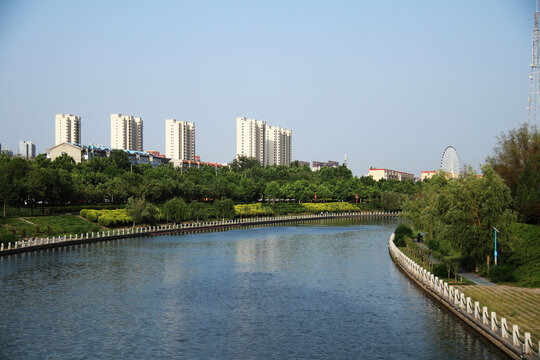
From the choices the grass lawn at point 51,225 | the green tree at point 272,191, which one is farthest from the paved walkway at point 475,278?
the green tree at point 272,191

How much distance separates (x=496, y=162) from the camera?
72938mm

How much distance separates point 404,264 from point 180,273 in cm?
1946

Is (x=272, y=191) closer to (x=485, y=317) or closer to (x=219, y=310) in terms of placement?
(x=219, y=310)

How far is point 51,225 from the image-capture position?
68.8 meters

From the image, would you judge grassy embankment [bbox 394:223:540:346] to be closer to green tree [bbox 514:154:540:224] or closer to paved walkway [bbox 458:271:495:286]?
paved walkway [bbox 458:271:495:286]

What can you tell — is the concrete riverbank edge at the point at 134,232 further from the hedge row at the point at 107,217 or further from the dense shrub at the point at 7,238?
the hedge row at the point at 107,217

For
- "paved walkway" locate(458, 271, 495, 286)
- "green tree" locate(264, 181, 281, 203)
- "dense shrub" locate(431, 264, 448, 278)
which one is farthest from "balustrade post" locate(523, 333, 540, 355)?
"green tree" locate(264, 181, 281, 203)

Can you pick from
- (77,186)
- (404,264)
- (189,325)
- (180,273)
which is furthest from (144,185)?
(189,325)

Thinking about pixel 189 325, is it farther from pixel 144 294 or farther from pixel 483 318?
pixel 483 318

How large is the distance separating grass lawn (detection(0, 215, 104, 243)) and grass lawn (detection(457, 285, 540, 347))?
2016 inches

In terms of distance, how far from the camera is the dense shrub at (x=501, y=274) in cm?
3331

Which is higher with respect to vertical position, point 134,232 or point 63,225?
point 63,225

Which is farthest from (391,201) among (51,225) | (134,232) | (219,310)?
(219,310)

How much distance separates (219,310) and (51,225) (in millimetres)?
47231
